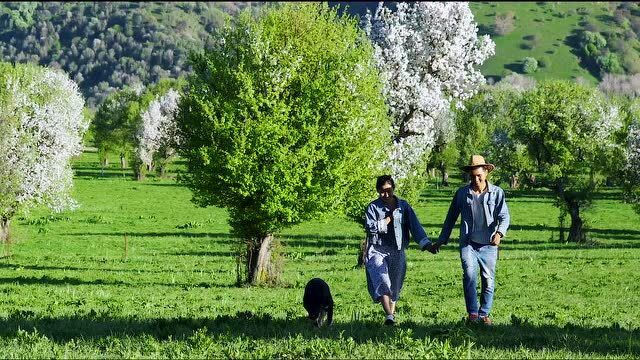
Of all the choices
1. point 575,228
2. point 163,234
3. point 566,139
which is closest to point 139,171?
point 163,234

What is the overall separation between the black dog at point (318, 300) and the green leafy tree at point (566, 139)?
46.6 m

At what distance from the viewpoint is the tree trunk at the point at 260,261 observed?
31.5m

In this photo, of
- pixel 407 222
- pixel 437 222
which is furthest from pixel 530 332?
pixel 437 222

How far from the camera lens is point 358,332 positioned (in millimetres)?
12258

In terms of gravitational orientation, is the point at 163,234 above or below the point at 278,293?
below

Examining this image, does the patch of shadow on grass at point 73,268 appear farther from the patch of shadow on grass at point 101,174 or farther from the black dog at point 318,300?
the patch of shadow on grass at point 101,174

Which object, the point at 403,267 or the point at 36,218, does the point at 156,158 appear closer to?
the point at 36,218

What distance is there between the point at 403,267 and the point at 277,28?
18792mm

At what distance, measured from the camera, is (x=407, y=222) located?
47.6 feet

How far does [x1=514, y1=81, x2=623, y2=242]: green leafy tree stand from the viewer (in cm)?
5725

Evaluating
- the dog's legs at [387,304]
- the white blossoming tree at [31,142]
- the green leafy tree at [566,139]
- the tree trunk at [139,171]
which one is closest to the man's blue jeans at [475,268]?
the dog's legs at [387,304]

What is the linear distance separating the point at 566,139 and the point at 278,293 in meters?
37.1

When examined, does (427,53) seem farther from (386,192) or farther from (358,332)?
(358,332)

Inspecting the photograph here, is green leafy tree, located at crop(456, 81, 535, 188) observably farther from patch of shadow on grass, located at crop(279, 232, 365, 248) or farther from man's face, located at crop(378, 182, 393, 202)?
man's face, located at crop(378, 182, 393, 202)
